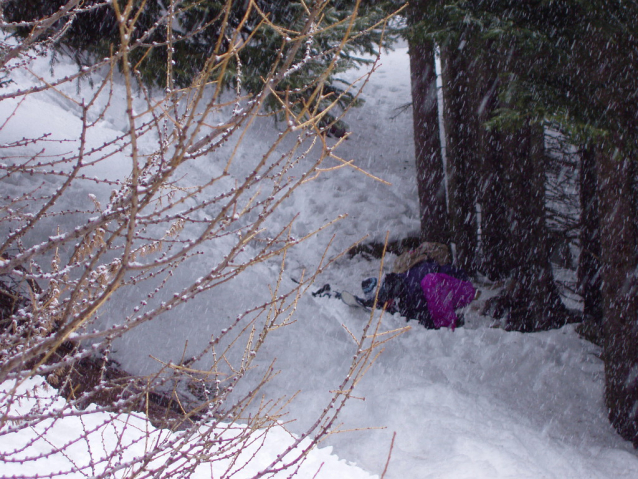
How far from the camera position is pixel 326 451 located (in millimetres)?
3711

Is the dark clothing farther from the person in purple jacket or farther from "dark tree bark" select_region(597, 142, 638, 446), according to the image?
"dark tree bark" select_region(597, 142, 638, 446)

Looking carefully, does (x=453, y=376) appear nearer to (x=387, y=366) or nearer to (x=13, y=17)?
(x=387, y=366)

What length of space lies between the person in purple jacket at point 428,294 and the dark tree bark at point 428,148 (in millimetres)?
1510

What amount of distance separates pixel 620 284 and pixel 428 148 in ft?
14.6

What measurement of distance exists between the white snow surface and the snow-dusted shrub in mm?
179

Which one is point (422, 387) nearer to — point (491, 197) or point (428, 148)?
point (491, 197)

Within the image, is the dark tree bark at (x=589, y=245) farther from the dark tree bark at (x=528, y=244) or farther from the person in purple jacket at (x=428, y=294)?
the person in purple jacket at (x=428, y=294)

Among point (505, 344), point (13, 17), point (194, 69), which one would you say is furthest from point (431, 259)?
point (13, 17)

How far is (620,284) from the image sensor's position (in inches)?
165

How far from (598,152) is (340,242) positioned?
4.89 m

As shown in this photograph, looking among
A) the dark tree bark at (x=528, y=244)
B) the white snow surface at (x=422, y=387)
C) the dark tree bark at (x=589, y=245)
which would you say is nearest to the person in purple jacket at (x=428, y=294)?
the white snow surface at (x=422, y=387)

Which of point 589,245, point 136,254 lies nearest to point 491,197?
point 589,245

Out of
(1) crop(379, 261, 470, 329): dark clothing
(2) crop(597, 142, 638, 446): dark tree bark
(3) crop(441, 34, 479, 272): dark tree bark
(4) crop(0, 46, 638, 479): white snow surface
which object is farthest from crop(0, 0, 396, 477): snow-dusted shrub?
(3) crop(441, 34, 479, 272): dark tree bark

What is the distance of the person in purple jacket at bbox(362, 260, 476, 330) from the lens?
6172 millimetres
